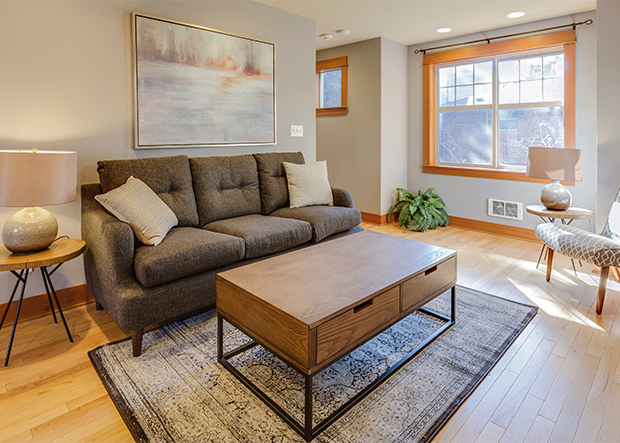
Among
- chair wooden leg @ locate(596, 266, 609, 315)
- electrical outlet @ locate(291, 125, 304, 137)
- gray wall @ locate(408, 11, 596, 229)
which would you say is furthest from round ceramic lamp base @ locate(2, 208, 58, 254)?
gray wall @ locate(408, 11, 596, 229)

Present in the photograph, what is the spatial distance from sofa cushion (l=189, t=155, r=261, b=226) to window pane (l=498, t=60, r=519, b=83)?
3.19 metres

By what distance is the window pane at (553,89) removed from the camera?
4.14 metres

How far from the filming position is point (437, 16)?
4.04 m

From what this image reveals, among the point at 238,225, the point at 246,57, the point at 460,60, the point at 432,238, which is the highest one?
the point at 460,60

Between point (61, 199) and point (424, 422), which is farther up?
point (61, 199)

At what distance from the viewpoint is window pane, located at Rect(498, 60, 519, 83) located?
448cm

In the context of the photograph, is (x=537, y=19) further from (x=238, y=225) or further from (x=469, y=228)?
(x=238, y=225)

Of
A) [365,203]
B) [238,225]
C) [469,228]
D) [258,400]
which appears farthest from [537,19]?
[258,400]

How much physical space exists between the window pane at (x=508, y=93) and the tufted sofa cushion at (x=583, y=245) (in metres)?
2.14

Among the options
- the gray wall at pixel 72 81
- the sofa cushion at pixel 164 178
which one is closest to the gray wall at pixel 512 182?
the gray wall at pixel 72 81

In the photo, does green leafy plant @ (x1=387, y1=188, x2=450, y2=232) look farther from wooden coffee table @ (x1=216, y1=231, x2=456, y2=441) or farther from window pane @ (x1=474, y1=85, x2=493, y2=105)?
wooden coffee table @ (x1=216, y1=231, x2=456, y2=441)

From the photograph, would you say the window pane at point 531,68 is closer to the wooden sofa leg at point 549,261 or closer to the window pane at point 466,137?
the window pane at point 466,137

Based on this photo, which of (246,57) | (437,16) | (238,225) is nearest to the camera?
(238,225)

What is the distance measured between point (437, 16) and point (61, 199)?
3.82m
